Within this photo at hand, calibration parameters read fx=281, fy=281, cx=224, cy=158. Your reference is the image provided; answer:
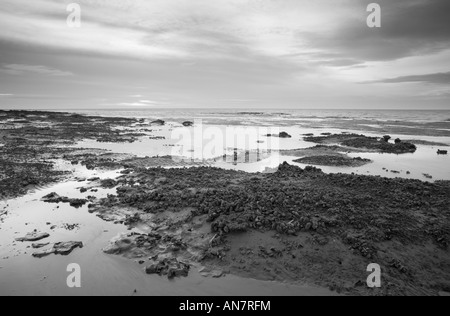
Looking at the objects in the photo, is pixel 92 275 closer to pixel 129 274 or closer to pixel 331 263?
pixel 129 274

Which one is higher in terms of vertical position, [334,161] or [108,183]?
[334,161]

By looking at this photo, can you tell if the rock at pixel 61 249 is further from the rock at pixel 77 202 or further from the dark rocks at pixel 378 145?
the dark rocks at pixel 378 145

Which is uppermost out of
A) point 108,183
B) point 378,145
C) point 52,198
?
point 378,145

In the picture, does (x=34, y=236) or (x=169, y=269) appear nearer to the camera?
(x=169, y=269)

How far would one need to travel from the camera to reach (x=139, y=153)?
2241 centimetres

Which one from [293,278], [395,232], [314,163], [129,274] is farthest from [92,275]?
[314,163]

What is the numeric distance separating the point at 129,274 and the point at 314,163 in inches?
585

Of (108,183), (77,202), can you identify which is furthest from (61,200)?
(108,183)

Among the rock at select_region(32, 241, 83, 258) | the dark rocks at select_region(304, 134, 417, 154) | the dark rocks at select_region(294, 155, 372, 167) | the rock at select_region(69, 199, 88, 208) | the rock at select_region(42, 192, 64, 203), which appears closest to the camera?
the rock at select_region(32, 241, 83, 258)

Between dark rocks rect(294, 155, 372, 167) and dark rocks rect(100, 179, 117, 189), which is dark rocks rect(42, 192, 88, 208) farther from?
dark rocks rect(294, 155, 372, 167)

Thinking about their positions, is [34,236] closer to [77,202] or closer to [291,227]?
[77,202]

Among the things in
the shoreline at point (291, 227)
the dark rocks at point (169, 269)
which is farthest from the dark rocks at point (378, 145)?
the dark rocks at point (169, 269)

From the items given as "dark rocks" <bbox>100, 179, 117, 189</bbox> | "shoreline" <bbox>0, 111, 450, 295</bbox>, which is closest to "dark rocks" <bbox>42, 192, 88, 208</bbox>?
"shoreline" <bbox>0, 111, 450, 295</bbox>
